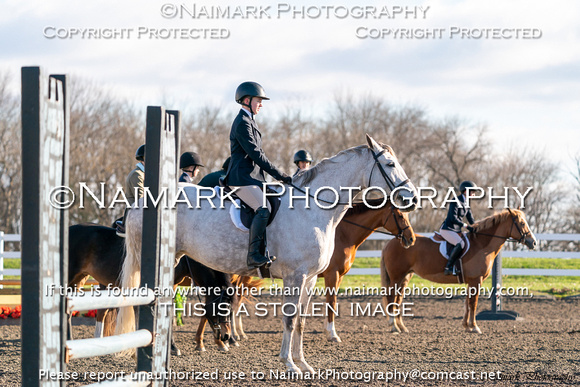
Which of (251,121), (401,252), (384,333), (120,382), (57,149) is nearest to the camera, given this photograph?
(57,149)

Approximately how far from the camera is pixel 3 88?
1328 inches

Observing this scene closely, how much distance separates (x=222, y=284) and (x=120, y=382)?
4.53 m

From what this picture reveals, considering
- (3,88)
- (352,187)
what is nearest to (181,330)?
(352,187)

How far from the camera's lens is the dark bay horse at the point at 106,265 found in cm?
816

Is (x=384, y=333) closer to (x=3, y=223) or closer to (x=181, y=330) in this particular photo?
(x=181, y=330)

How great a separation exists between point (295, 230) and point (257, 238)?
1.61 feet

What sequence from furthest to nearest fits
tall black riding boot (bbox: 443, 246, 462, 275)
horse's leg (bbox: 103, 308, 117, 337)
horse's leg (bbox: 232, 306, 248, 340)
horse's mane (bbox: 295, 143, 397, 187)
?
tall black riding boot (bbox: 443, 246, 462, 275), horse's leg (bbox: 232, 306, 248, 340), horse's leg (bbox: 103, 308, 117, 337), horse's mane (bbox: 295, 143, 397, 187)

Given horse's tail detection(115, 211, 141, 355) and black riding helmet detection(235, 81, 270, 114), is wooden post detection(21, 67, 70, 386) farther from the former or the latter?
black riding helmet detection(235, 81, 270, 114)

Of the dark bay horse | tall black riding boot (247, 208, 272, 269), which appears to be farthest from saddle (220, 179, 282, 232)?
the dark bay horse

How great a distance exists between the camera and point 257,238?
6434mm

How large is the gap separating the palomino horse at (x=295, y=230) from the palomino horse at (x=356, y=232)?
2971 millimetres

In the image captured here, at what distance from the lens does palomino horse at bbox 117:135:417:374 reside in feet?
21.9

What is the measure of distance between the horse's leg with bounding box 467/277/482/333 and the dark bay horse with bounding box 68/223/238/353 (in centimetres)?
460

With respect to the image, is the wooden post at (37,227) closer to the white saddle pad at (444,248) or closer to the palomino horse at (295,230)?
the palomino horse at (295,230)
